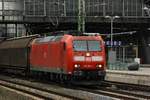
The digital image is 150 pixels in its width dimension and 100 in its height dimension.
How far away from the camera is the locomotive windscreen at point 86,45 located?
27112 millimetres

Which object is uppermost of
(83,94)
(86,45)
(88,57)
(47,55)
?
(86,45)

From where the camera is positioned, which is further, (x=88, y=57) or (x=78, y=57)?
(x=88, y=57)

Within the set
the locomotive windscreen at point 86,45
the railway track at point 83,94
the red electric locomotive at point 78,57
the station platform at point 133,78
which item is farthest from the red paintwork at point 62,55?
the station platform at point 133,78

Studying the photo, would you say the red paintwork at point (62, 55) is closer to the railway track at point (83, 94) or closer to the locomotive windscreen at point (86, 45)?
the locomotive windscreen at point (86, 45)

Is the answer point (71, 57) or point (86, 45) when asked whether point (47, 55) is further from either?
point (71, 57)

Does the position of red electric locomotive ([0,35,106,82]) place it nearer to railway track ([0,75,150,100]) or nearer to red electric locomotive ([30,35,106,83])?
red electric locomotive ([30,35,106,83])

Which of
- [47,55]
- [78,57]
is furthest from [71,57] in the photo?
[47,55]

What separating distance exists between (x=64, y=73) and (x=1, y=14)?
81807 mm

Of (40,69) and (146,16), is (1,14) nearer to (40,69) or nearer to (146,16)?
(146,16)

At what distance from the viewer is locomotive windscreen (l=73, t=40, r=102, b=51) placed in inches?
1067

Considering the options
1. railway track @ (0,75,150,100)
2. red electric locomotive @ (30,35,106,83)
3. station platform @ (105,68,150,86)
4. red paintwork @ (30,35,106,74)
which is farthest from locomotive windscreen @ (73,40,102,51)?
station platform @ (105,68,150,86)

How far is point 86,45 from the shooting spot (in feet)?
89.8

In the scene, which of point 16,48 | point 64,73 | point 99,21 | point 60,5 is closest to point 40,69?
point 64,73

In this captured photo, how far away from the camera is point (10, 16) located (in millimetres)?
108375
